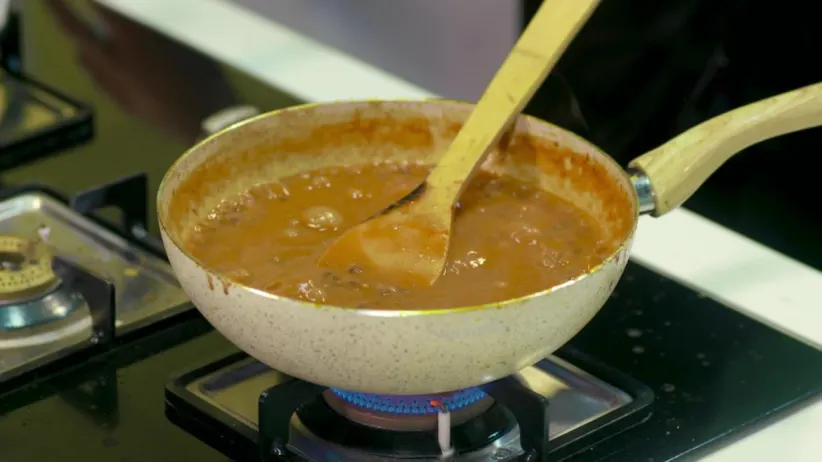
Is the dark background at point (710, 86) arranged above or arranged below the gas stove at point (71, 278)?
above

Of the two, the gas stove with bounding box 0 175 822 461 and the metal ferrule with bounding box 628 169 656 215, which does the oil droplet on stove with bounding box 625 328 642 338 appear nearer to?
the gas stove with bounding box 0 175 822 461

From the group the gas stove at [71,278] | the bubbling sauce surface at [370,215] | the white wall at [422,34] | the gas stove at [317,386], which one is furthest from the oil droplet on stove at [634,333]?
the white wall at [422,34]

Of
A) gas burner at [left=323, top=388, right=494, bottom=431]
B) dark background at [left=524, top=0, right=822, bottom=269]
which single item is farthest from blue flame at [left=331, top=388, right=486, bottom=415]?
dark background at [left=524, top=0, right=822, bottom=269]

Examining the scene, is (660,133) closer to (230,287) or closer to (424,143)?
(424,143)

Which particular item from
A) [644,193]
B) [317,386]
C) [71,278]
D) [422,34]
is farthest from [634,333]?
[422,34]

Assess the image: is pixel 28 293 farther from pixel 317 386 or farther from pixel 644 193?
pixel 644 193

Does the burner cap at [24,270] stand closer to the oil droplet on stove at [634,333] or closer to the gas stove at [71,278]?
the gas stove at [71,278]

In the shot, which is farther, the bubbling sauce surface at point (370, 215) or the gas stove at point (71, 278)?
the gas stove at point (71, 278)
